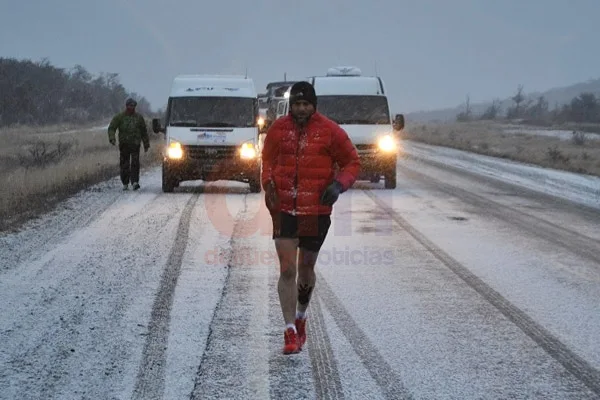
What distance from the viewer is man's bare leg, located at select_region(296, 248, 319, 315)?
633 cm

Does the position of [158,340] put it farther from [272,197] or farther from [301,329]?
[272,197]

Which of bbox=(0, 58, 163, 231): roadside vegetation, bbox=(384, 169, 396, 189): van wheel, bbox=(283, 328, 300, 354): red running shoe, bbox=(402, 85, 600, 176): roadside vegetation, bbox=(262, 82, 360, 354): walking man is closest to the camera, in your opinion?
bbox=(283, 328, 300, 354): red running shoe

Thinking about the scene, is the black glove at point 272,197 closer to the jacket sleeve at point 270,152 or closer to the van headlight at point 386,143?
the jacket sleeve at point 270,152

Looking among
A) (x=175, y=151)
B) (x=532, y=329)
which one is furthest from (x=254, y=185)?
(x=532, y=329)

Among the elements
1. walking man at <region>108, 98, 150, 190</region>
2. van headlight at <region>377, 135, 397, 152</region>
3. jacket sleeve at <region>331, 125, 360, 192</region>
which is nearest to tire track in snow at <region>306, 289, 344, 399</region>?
jacket sleeve at <region>331, 125, 360, 192</region>

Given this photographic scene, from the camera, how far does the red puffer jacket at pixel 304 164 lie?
20.3 feet

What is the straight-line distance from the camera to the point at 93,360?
5906mm

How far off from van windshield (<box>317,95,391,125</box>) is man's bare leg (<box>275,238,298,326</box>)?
1398 centimetres

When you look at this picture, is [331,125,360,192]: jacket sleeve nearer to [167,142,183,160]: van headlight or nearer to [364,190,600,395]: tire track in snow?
[364,190,600,395]: tire track in snow

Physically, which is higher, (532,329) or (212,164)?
(212,164)

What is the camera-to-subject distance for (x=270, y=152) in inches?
249

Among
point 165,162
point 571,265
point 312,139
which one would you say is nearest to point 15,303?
point 312,139

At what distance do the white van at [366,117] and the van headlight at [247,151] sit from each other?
2517 millimetres

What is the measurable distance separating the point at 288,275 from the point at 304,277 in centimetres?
15
